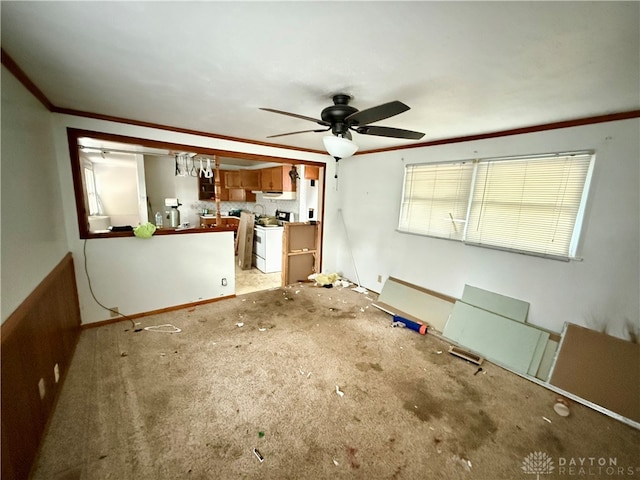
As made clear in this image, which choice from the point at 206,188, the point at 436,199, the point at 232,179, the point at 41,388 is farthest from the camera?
the point at 232,179

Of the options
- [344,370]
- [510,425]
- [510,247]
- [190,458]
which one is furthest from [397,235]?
[190,458]

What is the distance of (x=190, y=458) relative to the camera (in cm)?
148

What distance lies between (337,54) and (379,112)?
38 cm

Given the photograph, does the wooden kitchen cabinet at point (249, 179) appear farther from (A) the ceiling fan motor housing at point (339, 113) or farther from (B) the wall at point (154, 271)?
(A) the ceiling fan motor housing at point (339, 113)

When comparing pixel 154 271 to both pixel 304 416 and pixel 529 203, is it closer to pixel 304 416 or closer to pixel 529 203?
pixel 304 416

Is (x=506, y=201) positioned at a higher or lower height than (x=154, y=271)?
higher

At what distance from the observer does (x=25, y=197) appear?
5.39 ft

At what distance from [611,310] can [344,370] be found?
7.72ft

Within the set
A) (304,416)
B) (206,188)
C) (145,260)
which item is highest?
(206,188)

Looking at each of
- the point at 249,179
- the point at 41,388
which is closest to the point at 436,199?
the point at 41,388

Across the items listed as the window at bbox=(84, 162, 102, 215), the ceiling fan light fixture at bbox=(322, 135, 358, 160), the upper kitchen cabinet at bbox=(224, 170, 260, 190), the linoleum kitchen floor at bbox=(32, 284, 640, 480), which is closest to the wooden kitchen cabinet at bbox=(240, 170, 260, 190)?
the upper kitchen cabinet at bbox=(224, 170, 260, 190)

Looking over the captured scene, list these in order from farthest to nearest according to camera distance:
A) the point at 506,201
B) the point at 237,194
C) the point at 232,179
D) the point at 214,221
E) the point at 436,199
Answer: the point at 237,194 → the point at 232,179 → the point at 214,221 → the point at 436,199 → the point at 506,201

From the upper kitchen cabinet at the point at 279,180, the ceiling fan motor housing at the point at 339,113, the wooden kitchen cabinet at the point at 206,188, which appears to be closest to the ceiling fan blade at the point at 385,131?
the ceiling fan motor housing at the point at 339,113

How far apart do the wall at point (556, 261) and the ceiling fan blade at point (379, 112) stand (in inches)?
77.1
